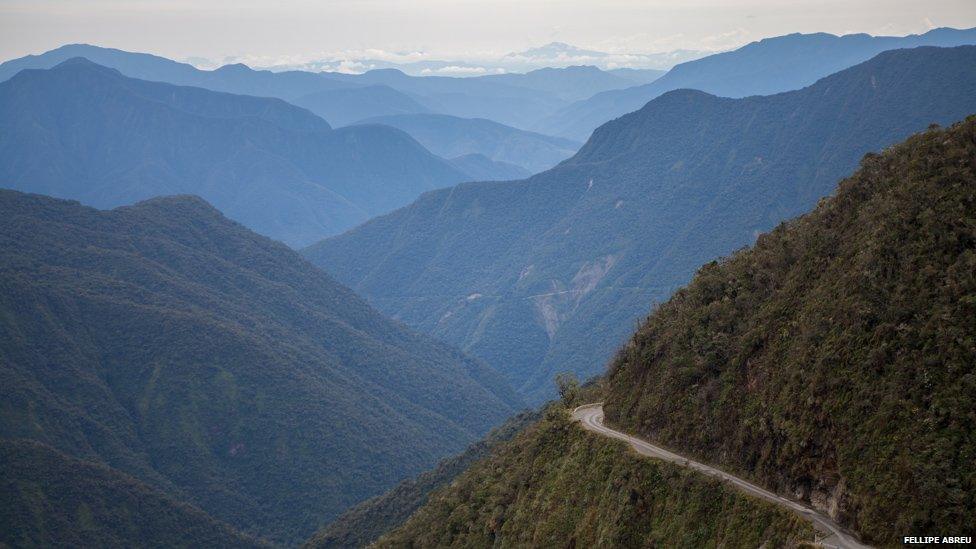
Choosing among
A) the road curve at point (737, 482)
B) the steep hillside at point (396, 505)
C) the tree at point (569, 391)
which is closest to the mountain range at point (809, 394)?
the road curve at point (737, 482)

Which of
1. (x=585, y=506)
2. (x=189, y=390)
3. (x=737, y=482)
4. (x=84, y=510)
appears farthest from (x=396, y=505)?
(x=737, y=482)

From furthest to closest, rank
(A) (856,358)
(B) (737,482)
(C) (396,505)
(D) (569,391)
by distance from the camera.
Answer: (C) (396,505)
(D) (569,391)
(B) (737,482)
(A) (856,358)

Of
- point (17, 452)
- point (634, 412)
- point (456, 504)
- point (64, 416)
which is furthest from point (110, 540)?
point (634, 412)

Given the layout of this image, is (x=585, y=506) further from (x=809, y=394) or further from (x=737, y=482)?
(x=809, y=394)

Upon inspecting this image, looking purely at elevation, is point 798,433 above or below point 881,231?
below

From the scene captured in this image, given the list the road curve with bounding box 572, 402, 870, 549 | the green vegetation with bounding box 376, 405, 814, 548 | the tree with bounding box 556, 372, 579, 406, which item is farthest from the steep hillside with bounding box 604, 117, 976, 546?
the tree with bounding box 556, 372, 579, 406

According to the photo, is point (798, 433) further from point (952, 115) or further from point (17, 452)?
point (952, 115)
